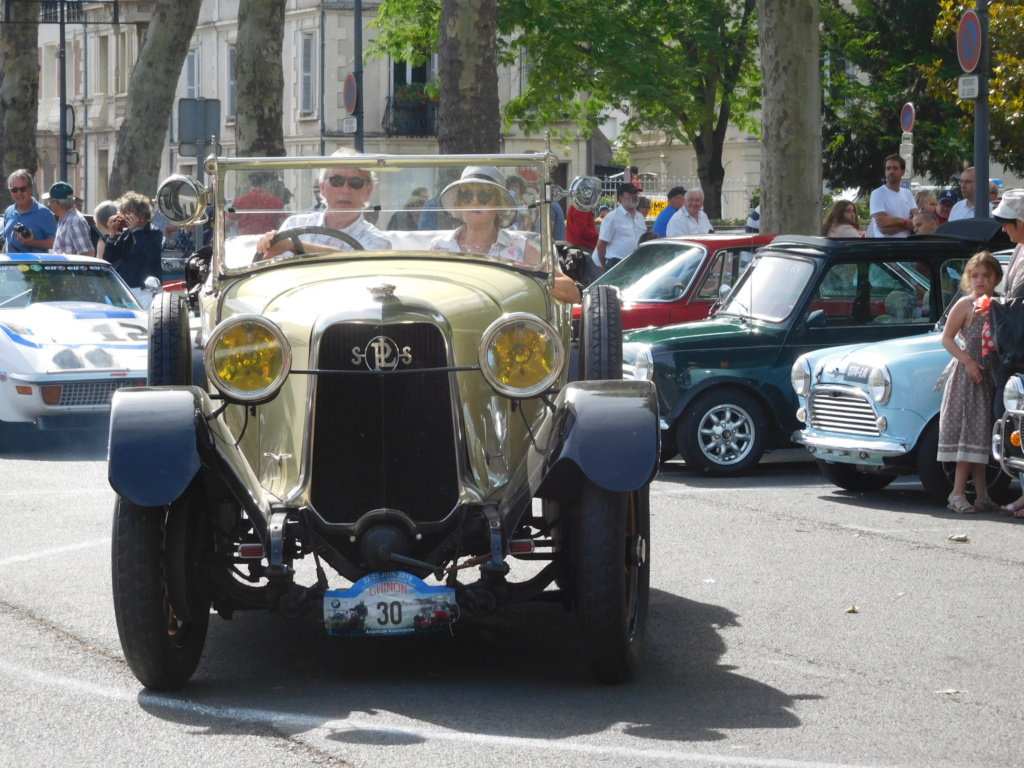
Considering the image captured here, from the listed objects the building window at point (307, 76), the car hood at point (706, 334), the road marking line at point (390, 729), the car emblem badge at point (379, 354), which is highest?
the building window at point (307, 76)

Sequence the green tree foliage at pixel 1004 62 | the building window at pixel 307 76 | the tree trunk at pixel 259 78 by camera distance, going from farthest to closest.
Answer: the building window at pixel 307 76, the green tree foliage at pixel 1004 62, the tree trunk at pixel 259 78

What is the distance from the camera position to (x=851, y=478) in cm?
1168

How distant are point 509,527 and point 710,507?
198 inches

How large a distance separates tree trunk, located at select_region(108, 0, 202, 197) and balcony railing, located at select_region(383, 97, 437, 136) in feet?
74.4

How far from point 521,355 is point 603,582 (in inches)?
36.1

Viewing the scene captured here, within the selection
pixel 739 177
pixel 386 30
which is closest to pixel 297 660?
pixel 386 30

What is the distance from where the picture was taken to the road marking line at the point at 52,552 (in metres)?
8.84

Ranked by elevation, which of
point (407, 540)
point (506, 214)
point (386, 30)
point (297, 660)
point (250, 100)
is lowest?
point (297, 660)

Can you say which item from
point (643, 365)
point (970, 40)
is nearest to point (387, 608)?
point (643, 365)

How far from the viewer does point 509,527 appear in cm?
598

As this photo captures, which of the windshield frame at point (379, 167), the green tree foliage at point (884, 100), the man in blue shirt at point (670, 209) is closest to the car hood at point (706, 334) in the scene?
the windshield frame at point (379, 167)

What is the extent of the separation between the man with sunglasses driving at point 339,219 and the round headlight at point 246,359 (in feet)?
3.88

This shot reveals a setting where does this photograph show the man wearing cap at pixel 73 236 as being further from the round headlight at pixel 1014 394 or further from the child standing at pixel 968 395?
the round headlight at pixel 1014 394

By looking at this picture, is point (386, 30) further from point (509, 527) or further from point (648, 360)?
point (509, 527)
